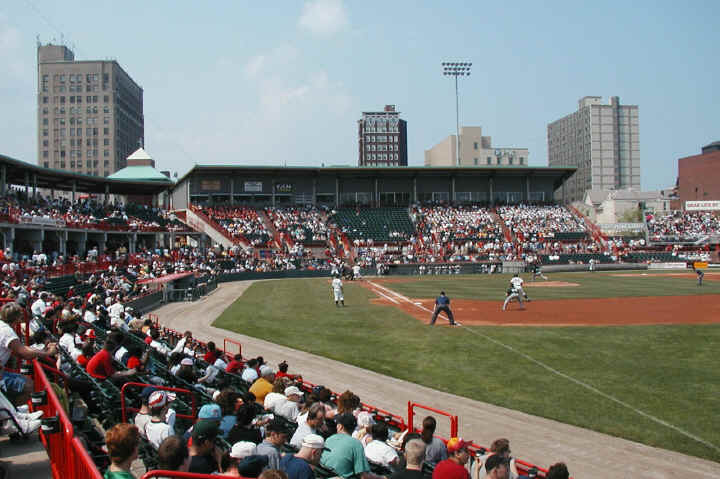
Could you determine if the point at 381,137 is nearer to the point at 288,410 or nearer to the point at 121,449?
the point at 288,410

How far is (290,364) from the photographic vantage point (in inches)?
654

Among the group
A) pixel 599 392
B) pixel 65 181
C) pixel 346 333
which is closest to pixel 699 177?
pixel 65 181

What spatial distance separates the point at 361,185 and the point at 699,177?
2926 inches

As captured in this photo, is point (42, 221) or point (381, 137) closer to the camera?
point (42, 221)

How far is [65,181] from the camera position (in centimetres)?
5456

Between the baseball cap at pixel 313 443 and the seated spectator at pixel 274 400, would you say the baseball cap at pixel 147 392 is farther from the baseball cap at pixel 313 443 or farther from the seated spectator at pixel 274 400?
the baseball cap at pixel 313 443

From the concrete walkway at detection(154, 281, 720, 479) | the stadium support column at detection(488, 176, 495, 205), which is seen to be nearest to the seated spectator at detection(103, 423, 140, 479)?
the concrete walkway at detection(154, 281, 720, 479)

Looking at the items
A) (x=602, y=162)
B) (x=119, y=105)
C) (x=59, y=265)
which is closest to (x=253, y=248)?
(x=59, y=265)

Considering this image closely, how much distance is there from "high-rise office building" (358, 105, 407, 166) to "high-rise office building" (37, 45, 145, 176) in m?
65.7

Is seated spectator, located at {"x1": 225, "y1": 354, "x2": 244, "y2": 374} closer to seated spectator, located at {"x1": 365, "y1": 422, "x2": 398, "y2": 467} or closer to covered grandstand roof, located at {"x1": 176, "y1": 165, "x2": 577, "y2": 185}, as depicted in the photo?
seated spectator, located at {"x1": 365, "y1": 422, "x2": 398, "y2": 467}

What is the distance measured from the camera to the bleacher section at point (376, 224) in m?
67.5

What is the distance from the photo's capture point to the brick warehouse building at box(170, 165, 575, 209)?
235 ft

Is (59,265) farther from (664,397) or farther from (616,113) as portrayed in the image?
(616,113)

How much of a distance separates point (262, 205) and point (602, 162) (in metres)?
118
